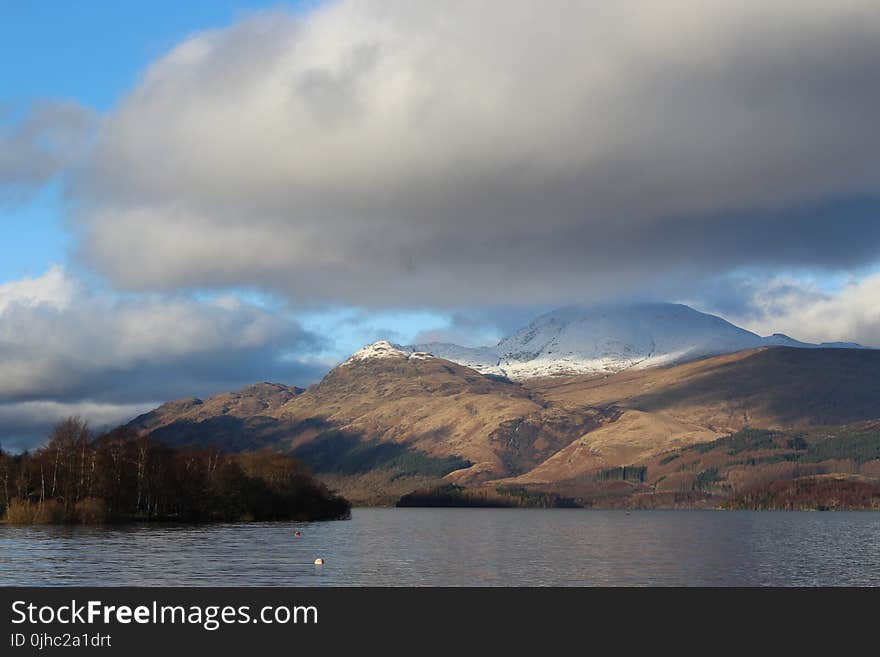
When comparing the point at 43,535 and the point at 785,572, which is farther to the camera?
the point at 43,535

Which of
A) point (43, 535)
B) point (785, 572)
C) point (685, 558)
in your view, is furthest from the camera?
point (43, 535)

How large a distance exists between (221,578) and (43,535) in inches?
3438
